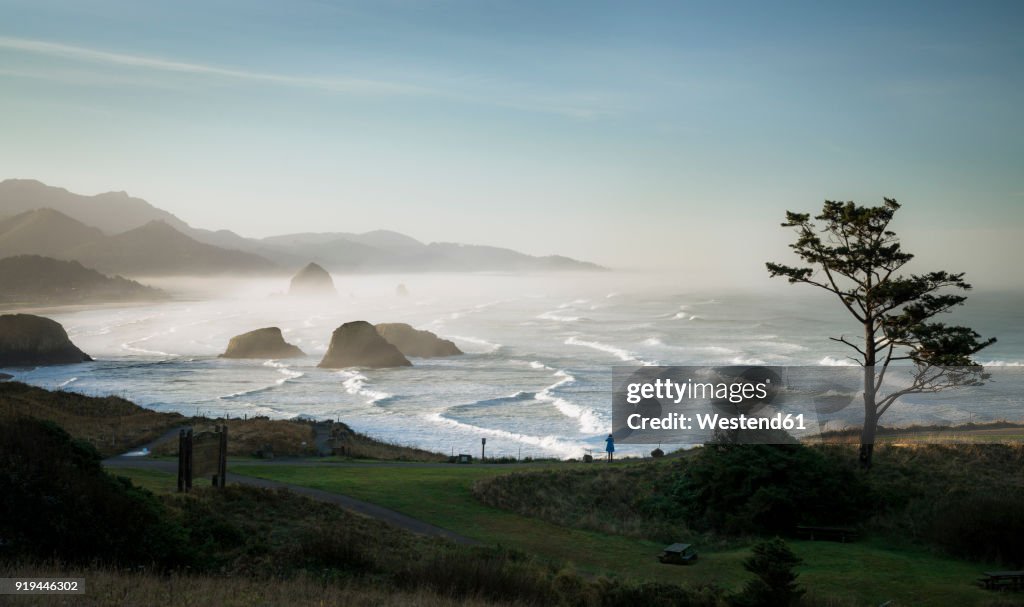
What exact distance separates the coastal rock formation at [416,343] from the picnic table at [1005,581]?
73.2 metres

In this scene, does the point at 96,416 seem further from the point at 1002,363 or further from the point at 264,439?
the point at 1002,363

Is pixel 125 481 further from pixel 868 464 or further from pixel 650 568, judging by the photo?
pixel 868 464

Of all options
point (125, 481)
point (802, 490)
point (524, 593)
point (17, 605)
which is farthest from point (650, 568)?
point (17, 605)

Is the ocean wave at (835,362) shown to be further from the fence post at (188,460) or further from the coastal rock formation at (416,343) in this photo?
the fence post at (188,460)

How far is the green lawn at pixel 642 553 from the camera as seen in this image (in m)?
15.0

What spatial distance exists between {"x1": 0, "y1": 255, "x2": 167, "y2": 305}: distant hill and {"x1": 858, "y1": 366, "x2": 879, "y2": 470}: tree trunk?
12057 cm

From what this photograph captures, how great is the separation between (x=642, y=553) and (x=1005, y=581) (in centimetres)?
729

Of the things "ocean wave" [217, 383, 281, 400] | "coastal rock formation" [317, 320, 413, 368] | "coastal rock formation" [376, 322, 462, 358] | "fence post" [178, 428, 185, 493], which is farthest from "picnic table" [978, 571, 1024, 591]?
"coastal rock formation" [376, 322, 462, 358]

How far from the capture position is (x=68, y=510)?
1222cm

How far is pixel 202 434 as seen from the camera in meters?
18.6

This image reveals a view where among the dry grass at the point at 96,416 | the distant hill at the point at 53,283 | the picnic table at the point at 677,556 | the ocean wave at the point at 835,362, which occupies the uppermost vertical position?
the distant hill at the point at 53,283

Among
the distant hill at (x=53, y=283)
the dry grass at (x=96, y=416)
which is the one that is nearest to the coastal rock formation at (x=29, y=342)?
the dry grass at (x=96, y=416)

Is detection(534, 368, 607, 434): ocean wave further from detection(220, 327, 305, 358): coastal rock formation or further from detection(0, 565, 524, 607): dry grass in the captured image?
detection(220, 327, 305, 358): coastal rock formation

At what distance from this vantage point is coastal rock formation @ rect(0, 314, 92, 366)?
76375 mm
